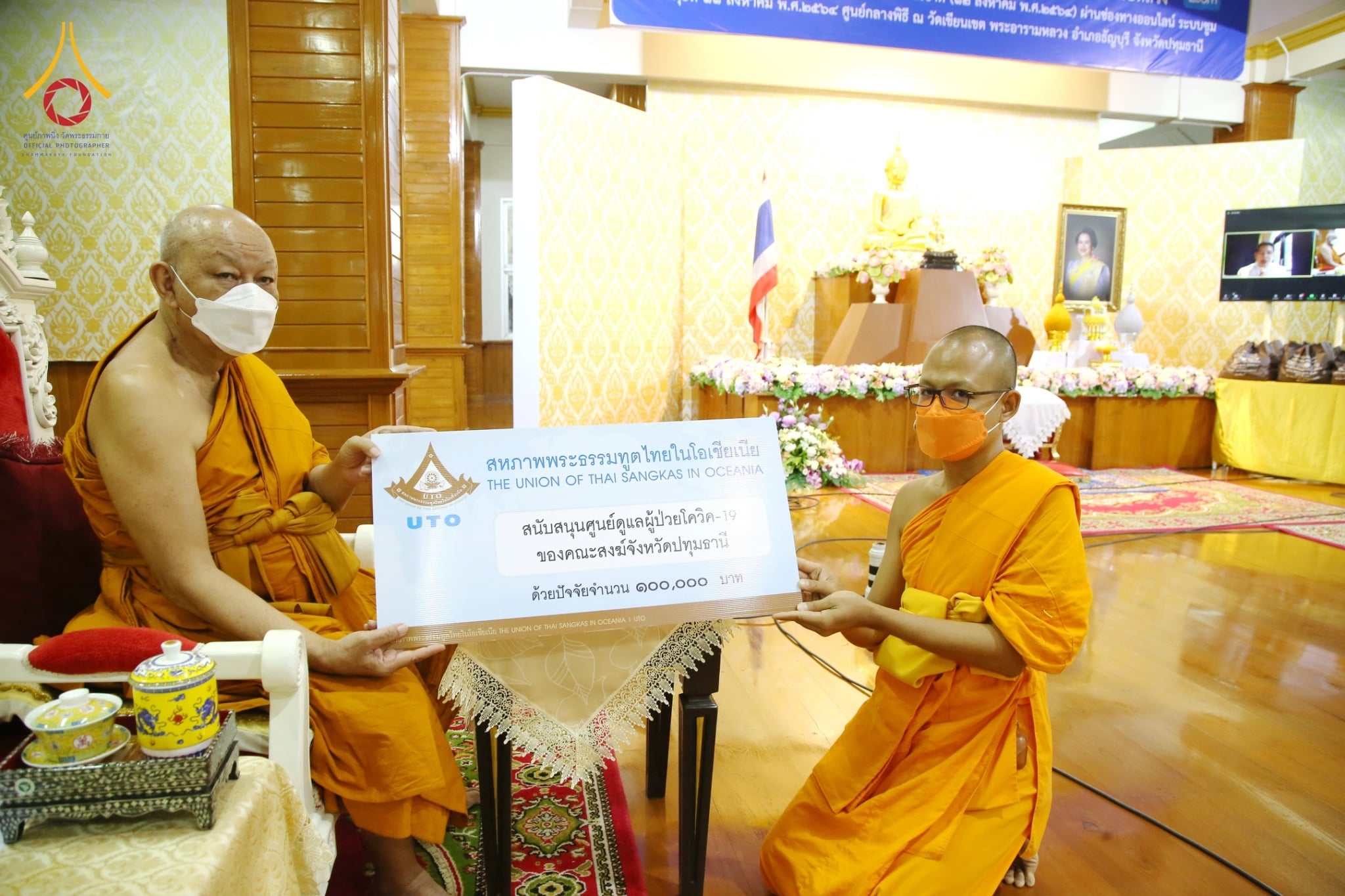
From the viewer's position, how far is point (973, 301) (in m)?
Result: 7.44

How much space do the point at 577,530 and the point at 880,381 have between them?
17.5 feet

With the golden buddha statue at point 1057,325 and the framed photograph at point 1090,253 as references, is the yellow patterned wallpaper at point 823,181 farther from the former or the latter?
the golden buddha statue at point 1057,325

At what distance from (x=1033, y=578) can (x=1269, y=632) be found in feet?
8.28

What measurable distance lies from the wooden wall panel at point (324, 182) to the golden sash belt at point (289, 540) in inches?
79.2

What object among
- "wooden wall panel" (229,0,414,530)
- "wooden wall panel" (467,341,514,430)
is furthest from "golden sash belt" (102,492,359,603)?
"wooden wall panel" (467,341,514,430)

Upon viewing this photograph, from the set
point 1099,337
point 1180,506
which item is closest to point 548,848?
point 1180,506

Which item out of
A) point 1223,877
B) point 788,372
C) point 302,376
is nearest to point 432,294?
point 788,372

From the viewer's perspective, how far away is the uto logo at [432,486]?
1386 millimetres

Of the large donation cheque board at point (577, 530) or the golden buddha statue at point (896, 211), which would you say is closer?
the large donation cheque board at point (577, 530)

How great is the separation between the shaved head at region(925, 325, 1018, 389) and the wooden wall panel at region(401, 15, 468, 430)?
5562 mm

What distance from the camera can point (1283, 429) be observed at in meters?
6.57

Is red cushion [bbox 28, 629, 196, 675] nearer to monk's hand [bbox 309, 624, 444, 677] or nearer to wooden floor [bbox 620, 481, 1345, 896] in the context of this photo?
monk's hand [bbox 309, 624, 444, 677]

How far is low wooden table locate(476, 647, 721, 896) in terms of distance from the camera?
1519 millimetres

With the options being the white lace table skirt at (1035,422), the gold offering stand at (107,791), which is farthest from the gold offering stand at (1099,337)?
the gold offering stand at (107,791)
